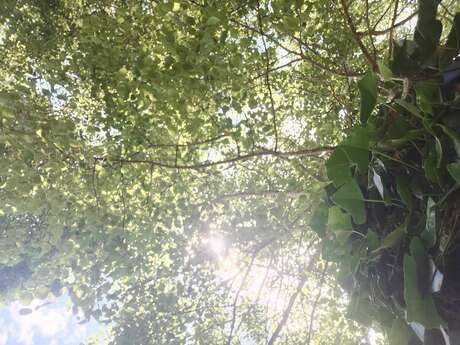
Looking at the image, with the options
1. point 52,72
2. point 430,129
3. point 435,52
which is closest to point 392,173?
point 430,129

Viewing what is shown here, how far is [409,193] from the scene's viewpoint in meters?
0.88

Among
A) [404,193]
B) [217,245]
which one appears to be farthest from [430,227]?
[217,245]

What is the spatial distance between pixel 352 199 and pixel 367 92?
244 mm

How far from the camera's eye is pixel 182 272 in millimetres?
5008

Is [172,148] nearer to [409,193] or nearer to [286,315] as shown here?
[286,315]

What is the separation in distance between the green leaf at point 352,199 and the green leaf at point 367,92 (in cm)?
17

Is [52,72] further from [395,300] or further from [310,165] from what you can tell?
[395,300]

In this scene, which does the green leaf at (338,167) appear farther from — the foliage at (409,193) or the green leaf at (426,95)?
the green leaf at (426,95)

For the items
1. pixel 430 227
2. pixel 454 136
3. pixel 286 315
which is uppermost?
pixel 286 315

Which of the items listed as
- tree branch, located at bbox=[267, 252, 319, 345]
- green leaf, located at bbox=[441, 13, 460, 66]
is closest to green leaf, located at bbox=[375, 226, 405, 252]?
green leaf, located at bbox=[441, 13, 460, 66]

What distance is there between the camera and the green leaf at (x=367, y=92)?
899 mm

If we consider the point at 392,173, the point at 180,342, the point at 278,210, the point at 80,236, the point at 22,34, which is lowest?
the point at 392,173

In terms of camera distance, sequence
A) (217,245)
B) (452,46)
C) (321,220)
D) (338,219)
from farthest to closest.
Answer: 1. (217,245)
2. (321,220)
3. (338,219)
4. (452,46)

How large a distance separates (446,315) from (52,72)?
4.00 metres
